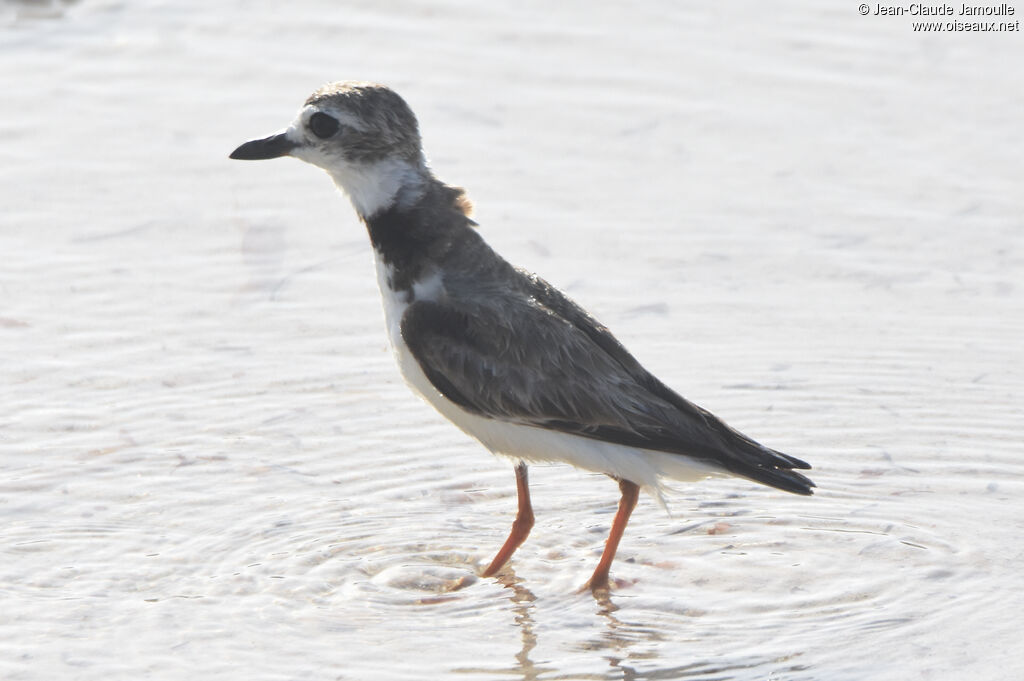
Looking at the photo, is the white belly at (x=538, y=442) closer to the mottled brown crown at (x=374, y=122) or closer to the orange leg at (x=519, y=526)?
the orange leg at (x=519, y=526)

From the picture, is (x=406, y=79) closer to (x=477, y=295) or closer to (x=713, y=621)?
(x=477, y=295)

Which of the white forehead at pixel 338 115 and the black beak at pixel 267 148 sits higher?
the white forehead at pixel 338 115

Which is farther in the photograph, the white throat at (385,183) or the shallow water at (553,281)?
the white throat at (385,183)

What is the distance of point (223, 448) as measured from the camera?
26.9 feet

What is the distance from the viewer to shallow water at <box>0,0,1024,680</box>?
22.5 feet

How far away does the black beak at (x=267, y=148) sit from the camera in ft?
25.0

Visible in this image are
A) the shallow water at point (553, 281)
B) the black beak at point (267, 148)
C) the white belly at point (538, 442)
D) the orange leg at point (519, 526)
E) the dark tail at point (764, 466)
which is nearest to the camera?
the shallow water at point (553, 281)

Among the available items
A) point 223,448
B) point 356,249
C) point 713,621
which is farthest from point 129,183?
point 713,621

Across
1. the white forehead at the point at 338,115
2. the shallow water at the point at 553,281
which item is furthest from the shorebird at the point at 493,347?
the shallow water at the point at 553,281

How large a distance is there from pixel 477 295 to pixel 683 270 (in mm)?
2876

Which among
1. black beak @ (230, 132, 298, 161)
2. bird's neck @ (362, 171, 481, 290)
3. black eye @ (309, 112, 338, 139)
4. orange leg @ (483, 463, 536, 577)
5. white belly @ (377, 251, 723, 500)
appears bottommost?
orange leg @ (483, 463, 536, 577)

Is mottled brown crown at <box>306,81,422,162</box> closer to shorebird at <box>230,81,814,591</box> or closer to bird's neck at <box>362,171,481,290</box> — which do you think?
shorebird at <box>230,81,814,591</box>

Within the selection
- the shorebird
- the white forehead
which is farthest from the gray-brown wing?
the white forehead

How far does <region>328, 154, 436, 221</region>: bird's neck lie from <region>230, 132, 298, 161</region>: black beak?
→ 0.30m
